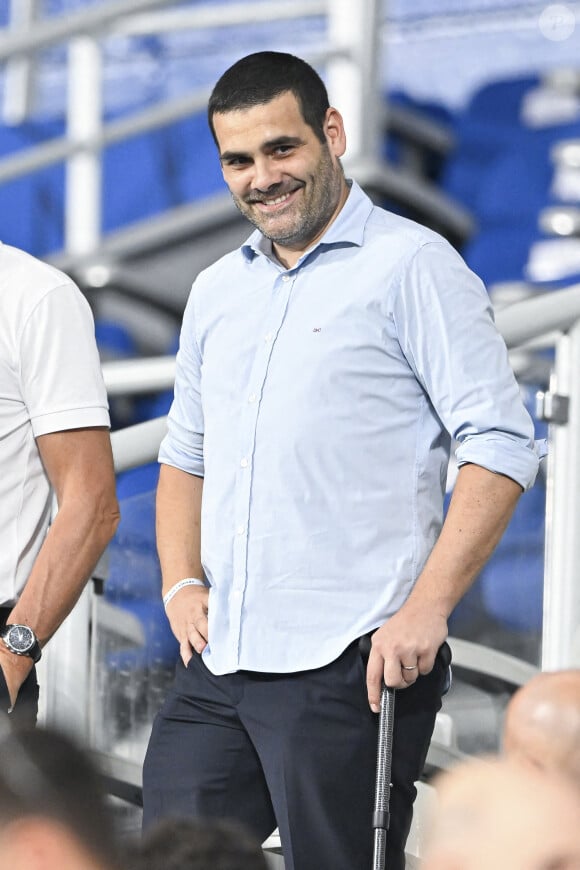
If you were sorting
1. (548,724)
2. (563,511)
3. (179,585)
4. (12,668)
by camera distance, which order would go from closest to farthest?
(548,724) → (12,668) → (179,585) → (563,511)

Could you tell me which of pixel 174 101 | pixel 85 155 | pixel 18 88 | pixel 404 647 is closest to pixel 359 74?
pixel 174 101

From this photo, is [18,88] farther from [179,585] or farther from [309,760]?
[309,760]

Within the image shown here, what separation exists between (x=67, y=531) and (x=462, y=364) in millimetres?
481

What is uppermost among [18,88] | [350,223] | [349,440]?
[18,88]

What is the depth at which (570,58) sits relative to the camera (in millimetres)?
5641

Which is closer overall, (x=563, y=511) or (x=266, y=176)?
(x=266, y=176)

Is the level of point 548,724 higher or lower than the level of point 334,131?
lower

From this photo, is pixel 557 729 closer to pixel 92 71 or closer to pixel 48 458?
pixel 48 458

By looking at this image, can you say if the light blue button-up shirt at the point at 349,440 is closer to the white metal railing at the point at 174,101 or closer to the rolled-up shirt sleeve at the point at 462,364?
the rolled-up shirt sleeve at the point at 462,364

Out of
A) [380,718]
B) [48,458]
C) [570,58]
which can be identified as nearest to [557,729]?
[380,718]

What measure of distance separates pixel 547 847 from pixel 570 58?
17.0ft

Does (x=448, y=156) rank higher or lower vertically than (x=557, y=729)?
higher

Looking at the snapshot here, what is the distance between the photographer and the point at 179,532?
1920mm

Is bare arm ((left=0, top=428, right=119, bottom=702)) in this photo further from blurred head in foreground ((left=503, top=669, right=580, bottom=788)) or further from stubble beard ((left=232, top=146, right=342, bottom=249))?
blurred head in foreground ((left=503, top=669, right=580, bottom=788))
